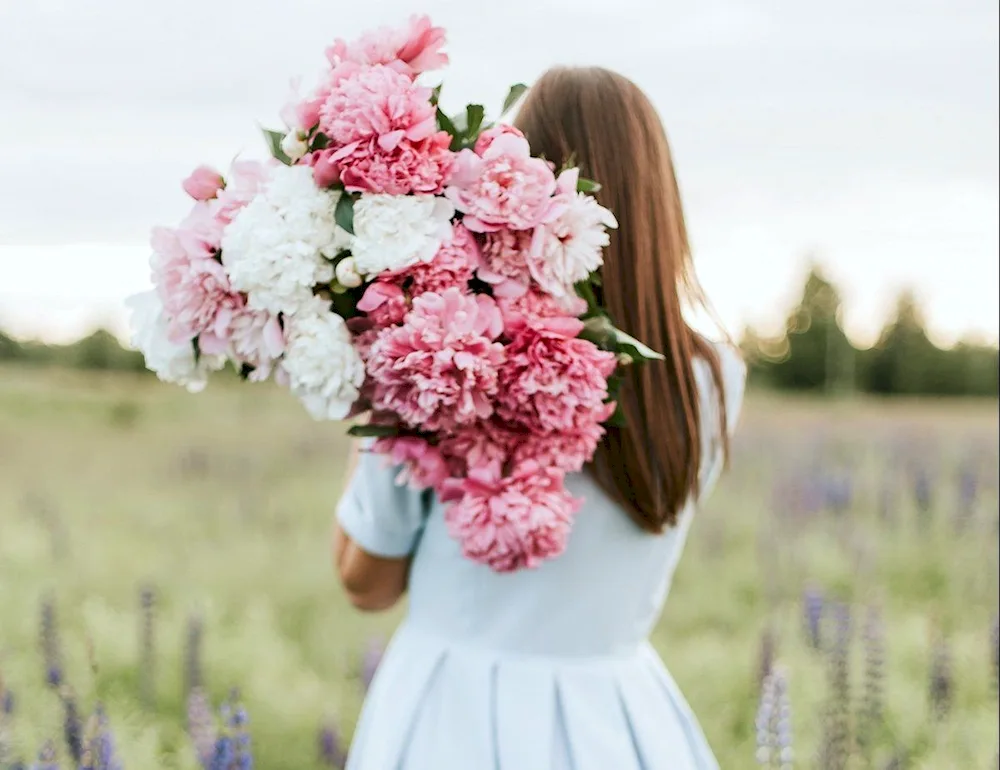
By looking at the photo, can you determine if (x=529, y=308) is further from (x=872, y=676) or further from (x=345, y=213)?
(x=872, y=676)

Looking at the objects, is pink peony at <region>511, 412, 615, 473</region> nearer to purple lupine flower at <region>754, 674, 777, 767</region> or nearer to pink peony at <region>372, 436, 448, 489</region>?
pink peony at <region>372, 436, 448, 489</region>

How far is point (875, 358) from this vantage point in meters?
17.2

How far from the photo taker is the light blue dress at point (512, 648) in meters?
1.67

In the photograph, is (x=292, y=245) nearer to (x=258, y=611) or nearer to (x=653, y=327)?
(x=653, y=327)

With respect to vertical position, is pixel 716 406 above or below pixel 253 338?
below

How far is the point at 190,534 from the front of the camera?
15.1 ft

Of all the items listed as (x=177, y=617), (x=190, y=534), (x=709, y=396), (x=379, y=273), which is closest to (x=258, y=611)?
(x=177, y=617)

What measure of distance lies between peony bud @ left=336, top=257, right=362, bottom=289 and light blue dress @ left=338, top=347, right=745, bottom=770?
361mm

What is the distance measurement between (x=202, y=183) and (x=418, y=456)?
45 centimetres

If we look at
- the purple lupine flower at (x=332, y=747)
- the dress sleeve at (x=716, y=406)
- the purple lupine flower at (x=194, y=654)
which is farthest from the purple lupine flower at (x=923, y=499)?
the dress sleeve at (x=716, y=406)

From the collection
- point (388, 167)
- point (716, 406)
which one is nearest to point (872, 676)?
point (716, 406)

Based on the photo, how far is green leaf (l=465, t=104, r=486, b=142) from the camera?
1437 millimetres

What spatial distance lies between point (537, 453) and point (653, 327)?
1.06 feet

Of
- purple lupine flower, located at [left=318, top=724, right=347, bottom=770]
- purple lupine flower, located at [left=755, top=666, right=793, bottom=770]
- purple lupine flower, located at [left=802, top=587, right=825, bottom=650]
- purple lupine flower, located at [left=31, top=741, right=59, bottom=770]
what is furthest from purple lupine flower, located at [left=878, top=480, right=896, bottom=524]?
purple lupine flower, located at [left=31, top=741, right=59, bottom=770]
